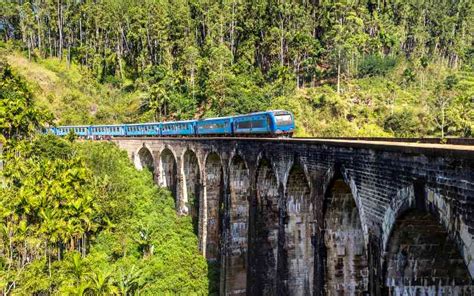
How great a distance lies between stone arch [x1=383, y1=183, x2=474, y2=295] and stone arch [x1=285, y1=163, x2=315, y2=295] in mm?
7000

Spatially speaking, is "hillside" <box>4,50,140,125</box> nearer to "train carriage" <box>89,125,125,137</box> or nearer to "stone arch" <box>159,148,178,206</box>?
"train carriage" <box>89,125,125,137</box>

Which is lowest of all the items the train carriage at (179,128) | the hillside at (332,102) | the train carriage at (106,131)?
the train carriage at (179,128)

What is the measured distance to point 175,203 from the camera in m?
37.0

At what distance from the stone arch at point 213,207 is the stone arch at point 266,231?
322 inches

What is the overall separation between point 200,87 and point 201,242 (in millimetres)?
32955

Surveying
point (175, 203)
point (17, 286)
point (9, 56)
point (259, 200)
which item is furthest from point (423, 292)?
point (9, 56)

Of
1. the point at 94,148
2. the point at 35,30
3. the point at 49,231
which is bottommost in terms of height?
the point at 49,231

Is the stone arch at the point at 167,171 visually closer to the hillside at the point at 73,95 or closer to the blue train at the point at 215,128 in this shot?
the blue train at the point at 215,128

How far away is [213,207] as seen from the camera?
29469 millimetres

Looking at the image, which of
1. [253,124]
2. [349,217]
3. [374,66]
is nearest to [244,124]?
[253,124]

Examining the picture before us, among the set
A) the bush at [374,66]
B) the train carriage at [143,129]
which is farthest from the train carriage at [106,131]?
the bush at [374,66]

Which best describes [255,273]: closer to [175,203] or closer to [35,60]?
[175,203]

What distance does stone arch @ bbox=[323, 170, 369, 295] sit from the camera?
13.7m

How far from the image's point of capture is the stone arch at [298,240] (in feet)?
55.2
